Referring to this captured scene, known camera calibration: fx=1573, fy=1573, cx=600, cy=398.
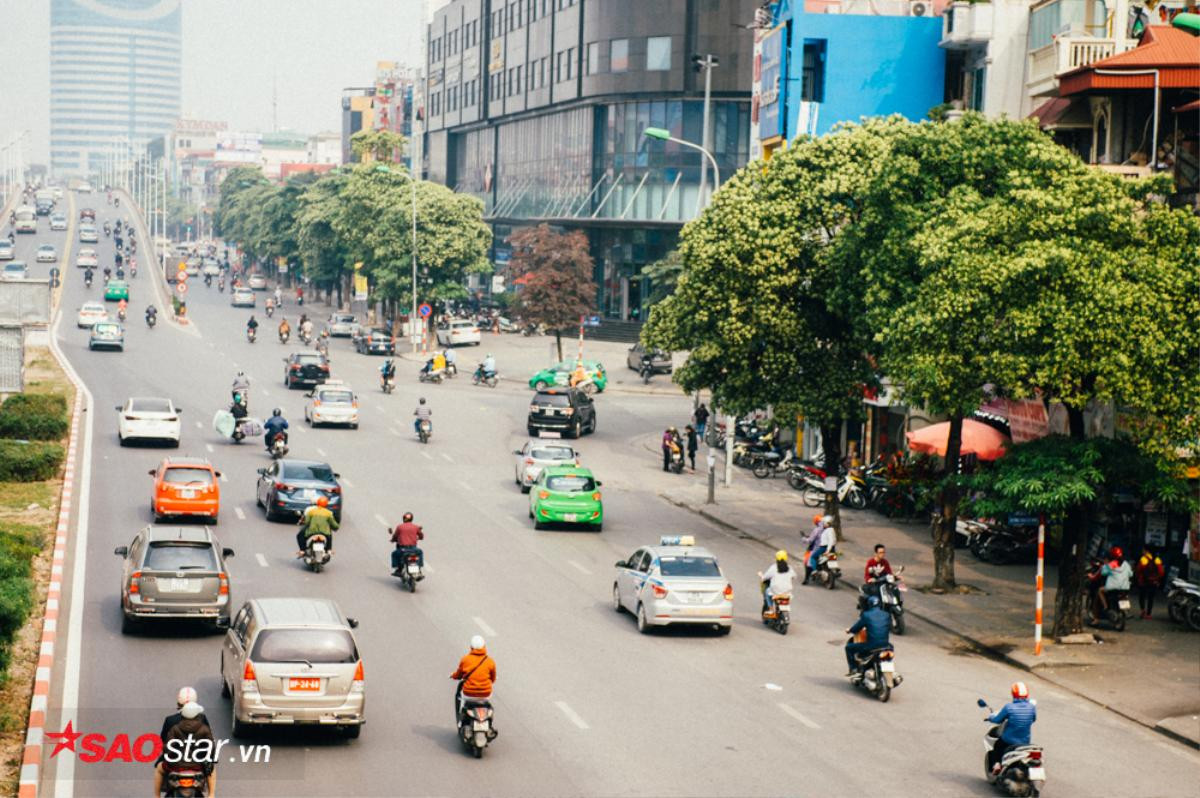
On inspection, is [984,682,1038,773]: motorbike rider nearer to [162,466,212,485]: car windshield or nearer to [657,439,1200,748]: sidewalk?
[657,439,1200,748]: sidewalk

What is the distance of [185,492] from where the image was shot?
113ft

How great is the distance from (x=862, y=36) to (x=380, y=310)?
68504 mm

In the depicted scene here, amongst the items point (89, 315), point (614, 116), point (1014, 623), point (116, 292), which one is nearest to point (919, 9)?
point (1014, 623)

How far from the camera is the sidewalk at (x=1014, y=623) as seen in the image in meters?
23.5

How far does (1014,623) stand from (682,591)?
688 centimetres

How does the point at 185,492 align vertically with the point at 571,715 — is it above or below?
above

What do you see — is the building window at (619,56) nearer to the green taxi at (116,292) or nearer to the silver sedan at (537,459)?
the green taxi at (116,292)

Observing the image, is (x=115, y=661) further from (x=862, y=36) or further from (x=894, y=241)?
(x=862, y=36)

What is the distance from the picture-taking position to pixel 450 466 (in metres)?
47.8

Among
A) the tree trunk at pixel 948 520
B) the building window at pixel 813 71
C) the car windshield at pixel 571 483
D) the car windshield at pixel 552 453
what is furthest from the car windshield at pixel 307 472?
the building window at pixel 813 71

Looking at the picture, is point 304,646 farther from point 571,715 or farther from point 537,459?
point 537,459

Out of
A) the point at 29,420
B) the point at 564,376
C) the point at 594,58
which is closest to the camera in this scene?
the point at 29,420

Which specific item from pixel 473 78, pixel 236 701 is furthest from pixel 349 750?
pixel 473 78

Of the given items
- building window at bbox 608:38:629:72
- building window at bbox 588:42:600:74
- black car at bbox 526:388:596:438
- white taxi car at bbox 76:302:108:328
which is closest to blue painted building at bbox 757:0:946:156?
black car at bbox 526:388:596:438
